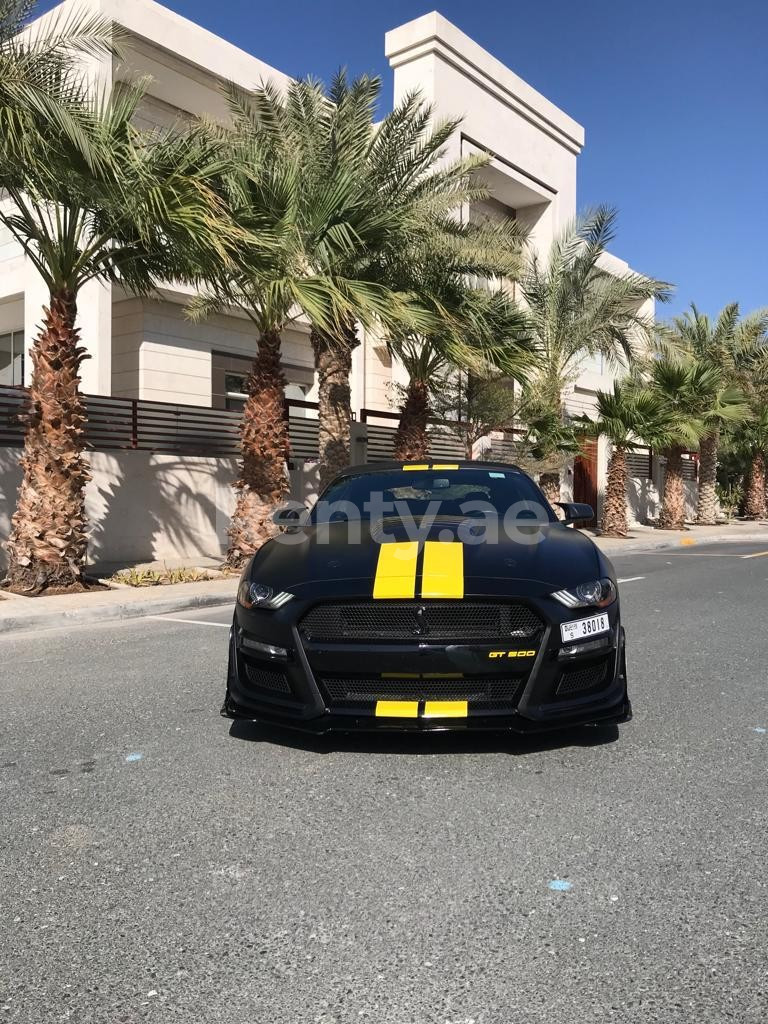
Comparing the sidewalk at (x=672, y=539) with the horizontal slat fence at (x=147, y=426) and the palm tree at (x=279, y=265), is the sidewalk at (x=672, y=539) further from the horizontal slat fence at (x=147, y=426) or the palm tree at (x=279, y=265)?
the palm tree at (x=279, y=265)

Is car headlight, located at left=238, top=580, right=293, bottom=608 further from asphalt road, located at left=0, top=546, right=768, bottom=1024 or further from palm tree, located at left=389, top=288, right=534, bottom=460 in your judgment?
palm tree, located at left=389, top=288, right=534, bottom=460

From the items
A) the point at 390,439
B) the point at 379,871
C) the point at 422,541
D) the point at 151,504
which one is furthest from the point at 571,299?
the point at 379,871

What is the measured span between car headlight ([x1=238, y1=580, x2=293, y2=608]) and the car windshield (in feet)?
4.15

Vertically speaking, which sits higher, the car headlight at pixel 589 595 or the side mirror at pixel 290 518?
the side mirror at pixel 290 518

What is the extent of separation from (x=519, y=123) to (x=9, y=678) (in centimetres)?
2562

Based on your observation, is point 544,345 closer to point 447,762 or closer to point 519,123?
point 519,123

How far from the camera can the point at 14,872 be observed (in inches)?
120

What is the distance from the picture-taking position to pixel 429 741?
4.48m

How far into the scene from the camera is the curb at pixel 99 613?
886 centimetres

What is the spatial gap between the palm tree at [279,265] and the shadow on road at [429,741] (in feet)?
21.4

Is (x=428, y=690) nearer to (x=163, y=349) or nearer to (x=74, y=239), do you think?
(x=74, y=239)

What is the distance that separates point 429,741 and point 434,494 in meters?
1.80

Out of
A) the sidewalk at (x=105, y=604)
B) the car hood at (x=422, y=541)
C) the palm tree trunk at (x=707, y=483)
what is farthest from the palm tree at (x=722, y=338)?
the car hood at (x=422, y=541)

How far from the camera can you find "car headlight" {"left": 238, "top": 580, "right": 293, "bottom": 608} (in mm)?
4105
